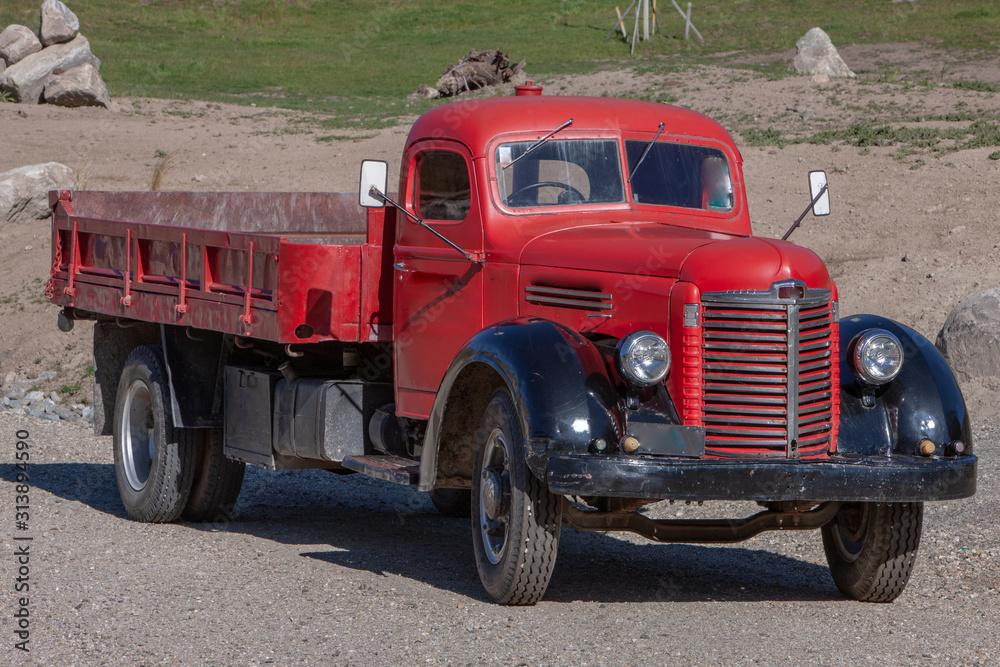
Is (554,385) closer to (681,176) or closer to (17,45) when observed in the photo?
(681,176)

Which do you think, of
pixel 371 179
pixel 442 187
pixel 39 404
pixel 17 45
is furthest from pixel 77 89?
pixel 371 179

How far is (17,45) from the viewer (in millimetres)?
25734

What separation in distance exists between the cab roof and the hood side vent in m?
0.84

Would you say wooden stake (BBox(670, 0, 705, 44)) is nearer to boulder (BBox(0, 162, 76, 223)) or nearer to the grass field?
the grass field

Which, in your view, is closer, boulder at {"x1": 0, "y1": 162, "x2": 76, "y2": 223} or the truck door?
the truck door

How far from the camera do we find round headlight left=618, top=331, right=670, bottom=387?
5410mm

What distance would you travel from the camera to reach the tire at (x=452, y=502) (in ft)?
28.7

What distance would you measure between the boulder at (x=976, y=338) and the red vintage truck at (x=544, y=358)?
5881mm

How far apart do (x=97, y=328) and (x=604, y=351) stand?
459 cm

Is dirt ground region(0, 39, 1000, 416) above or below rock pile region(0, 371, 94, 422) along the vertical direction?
above

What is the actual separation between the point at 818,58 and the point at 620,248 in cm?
2262

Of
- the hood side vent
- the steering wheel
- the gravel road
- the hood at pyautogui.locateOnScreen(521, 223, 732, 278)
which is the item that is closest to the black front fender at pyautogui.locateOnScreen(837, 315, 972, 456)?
the gravel road

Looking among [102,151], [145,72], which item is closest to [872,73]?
[102,151]

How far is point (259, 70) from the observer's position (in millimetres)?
34219
